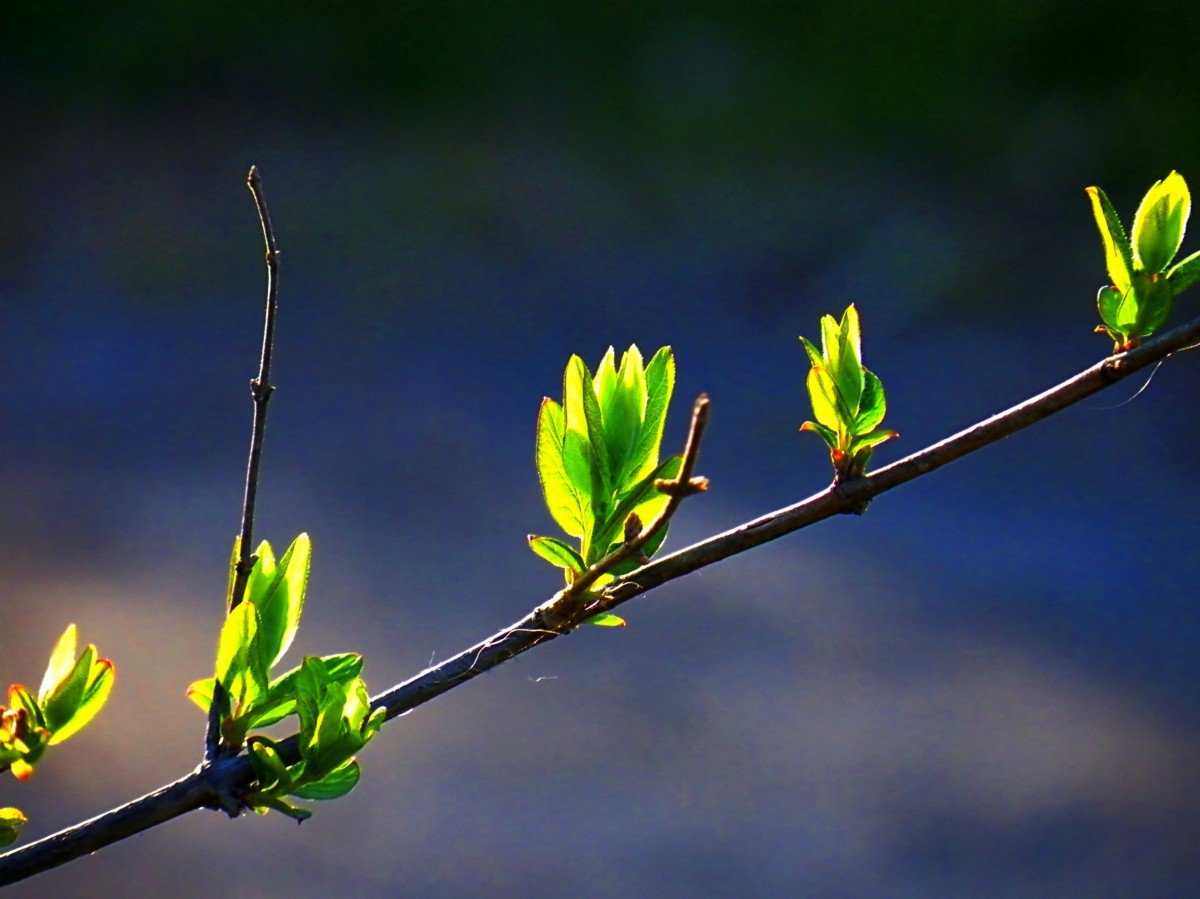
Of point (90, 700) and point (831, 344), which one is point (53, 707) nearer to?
point (90, 700)

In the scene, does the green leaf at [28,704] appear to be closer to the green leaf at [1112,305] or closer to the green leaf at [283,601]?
the green leaf at [283,601]

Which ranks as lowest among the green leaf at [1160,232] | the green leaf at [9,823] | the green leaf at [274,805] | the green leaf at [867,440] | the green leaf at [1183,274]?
the green leaf at [274,805]

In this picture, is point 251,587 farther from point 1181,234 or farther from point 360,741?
point 1181,234

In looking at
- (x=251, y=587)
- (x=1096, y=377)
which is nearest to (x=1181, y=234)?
(x=1096, y=377)

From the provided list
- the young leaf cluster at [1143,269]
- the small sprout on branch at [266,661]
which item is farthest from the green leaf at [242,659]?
the young leaf cluster at [1143,269]

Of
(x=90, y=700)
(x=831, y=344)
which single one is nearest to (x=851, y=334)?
(x=831, y=344)

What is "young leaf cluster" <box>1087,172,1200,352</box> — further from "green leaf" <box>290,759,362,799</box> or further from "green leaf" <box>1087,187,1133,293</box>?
"green leaf" <box>290,759,362,799</box>

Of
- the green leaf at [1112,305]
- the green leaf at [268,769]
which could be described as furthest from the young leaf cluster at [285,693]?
the green leaf at [1112,305]

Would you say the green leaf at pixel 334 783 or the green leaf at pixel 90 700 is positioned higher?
the green leaf at pixel 90 700
